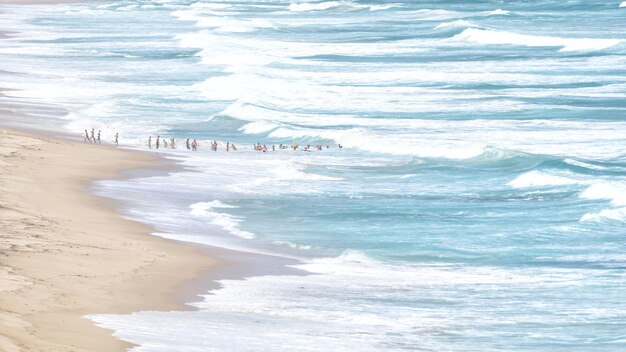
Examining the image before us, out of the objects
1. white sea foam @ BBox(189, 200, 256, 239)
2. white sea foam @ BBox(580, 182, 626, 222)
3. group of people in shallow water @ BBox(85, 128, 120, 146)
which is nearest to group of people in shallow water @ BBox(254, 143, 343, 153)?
group of people in shallow water @ BBox(85, 128, 120, 146)

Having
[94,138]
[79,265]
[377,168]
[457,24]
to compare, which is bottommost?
[457,24]

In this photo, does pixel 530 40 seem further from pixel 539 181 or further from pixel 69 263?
pixel 69 263

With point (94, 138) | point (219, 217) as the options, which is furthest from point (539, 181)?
point (94, 138)

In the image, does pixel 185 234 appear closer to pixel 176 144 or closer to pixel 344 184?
pixel 344 184

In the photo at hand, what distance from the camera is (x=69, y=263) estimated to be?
22969 mm

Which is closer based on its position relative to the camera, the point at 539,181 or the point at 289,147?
the point at 539,181

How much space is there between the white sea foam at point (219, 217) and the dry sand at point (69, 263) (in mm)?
1725

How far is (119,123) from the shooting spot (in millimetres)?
47281

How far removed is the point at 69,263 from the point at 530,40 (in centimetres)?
5072

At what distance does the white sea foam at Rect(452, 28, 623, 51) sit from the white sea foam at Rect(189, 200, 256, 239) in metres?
38.8

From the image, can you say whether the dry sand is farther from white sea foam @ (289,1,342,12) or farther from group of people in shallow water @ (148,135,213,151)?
white sea foam @ (289,1,342,12)

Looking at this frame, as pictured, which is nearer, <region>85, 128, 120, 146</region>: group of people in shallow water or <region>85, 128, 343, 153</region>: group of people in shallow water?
<region>85, 128, 343, 153</region>: group of people in shallow water

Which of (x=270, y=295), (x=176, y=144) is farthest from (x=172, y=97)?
(x=270, y=295)

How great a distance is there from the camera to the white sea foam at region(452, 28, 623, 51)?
67.0 metres
